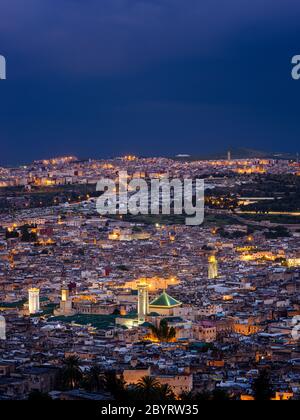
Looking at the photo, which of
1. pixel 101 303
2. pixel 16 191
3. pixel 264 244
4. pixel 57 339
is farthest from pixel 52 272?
pixel 16 191

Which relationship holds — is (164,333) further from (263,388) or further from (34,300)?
(263,388)

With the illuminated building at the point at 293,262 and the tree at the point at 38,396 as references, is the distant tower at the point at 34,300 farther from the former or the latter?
the tree at the point at 38,396

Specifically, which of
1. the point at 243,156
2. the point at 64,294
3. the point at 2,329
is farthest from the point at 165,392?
the point at 243,156

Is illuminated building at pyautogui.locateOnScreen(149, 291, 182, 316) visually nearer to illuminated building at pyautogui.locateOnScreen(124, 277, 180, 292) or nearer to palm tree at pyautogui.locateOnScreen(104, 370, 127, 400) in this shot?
illuminated building at pyautogui.locateOnScreen(124, 277, 180, 292)

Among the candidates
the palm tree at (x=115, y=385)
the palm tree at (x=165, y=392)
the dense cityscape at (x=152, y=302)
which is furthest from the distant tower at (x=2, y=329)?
the palm tree at (x=165, y=392)

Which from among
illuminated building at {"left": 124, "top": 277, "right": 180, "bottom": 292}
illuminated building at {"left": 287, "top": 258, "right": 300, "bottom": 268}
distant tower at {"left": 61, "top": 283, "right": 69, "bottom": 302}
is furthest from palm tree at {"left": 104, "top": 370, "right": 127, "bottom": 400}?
illuminated building at {"left": 287, "top": 258, "right": 300, "bottom": 268}

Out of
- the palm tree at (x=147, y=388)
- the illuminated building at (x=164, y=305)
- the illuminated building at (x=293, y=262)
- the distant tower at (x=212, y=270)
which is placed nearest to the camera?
the palm tree at (x=147, y=388)
